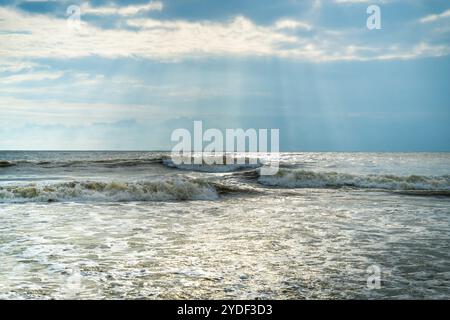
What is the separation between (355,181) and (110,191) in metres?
16.7

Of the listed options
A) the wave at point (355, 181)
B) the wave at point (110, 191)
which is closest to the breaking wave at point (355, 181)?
the wave at point (355, 181)

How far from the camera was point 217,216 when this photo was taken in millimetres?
13273

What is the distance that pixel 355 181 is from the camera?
90.8ft

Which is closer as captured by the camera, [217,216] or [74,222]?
[74,222]

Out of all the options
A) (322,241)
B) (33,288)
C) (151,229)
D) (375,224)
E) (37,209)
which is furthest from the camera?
(37,209)

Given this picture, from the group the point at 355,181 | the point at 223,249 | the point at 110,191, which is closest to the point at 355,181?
the point at 355,181

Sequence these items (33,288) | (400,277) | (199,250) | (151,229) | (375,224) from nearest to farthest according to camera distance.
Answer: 1. (33,288)
2. (400,277)
3. (199,250)
4. (151,229)
5. (375,224)

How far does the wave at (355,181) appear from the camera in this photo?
86.8ft

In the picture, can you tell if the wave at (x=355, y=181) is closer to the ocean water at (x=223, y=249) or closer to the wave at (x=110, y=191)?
the wave at (x=110, y=191)

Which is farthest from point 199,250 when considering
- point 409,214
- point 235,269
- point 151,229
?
point 409,214

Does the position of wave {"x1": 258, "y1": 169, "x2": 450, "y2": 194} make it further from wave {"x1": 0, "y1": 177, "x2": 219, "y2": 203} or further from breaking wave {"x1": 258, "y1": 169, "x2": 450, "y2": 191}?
wave {"x1": 0, "y1": 177, "x2": 219, "y2": 203}

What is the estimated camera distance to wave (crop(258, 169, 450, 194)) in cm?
2645

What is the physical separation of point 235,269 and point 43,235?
5.34 metres
